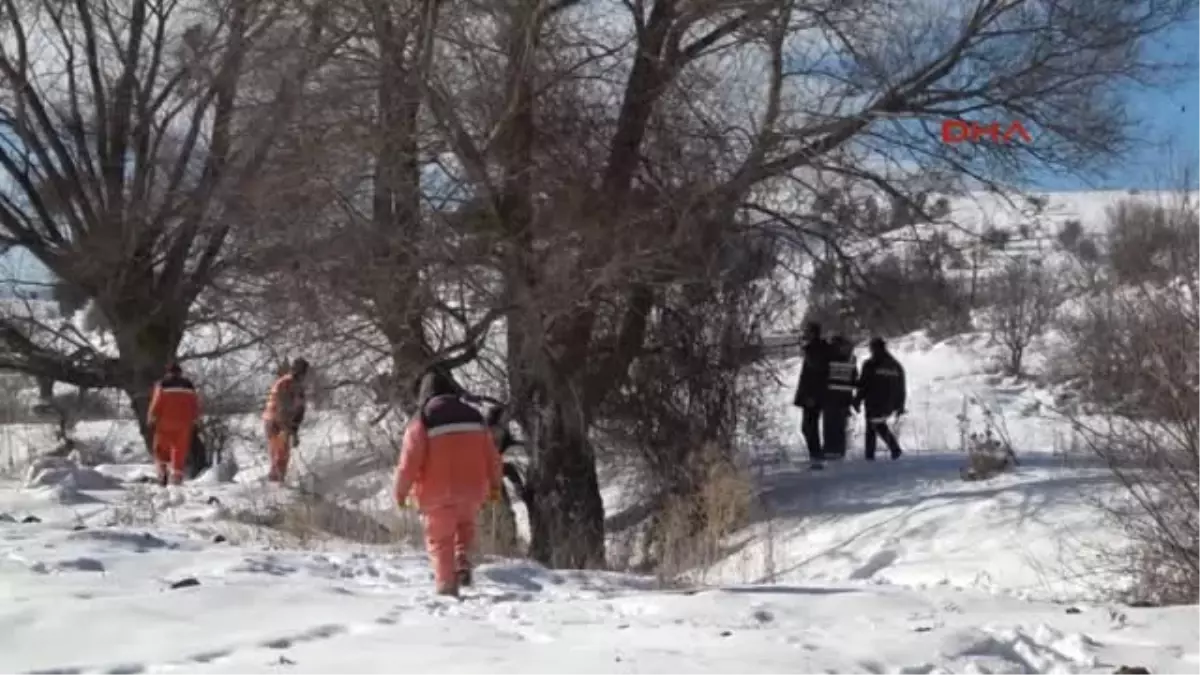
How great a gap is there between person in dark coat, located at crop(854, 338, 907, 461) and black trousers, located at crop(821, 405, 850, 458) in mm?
285

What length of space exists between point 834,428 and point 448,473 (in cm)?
890

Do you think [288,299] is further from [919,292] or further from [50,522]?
[919,292]

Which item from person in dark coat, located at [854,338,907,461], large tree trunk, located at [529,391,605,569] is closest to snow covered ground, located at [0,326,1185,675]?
large tree trunk, located at [529,391,605,569]

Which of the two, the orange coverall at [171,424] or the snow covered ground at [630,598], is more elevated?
the orange coverall at [171,424]

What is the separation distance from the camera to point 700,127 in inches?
563

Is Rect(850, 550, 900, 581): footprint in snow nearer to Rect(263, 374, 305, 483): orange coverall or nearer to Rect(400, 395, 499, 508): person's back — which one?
Rect(400, 395, 499, 508): person's back

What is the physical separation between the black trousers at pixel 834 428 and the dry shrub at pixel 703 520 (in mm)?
2562

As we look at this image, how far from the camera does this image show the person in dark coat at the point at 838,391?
55.2 ft

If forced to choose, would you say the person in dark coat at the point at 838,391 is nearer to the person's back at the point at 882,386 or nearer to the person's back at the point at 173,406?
the person's back at the point at 882,386

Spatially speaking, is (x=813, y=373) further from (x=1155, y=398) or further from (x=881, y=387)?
(x=1155, y=398)

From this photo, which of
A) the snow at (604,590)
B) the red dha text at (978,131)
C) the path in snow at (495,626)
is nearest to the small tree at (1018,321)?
the snow at (604,590)

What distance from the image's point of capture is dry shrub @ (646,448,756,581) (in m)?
11.6

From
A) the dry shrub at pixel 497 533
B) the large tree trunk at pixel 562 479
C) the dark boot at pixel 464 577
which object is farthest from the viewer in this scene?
the large tree trunk at pixel 562 479

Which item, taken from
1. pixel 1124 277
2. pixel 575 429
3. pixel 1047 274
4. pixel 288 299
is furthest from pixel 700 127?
pixel 1047 274
